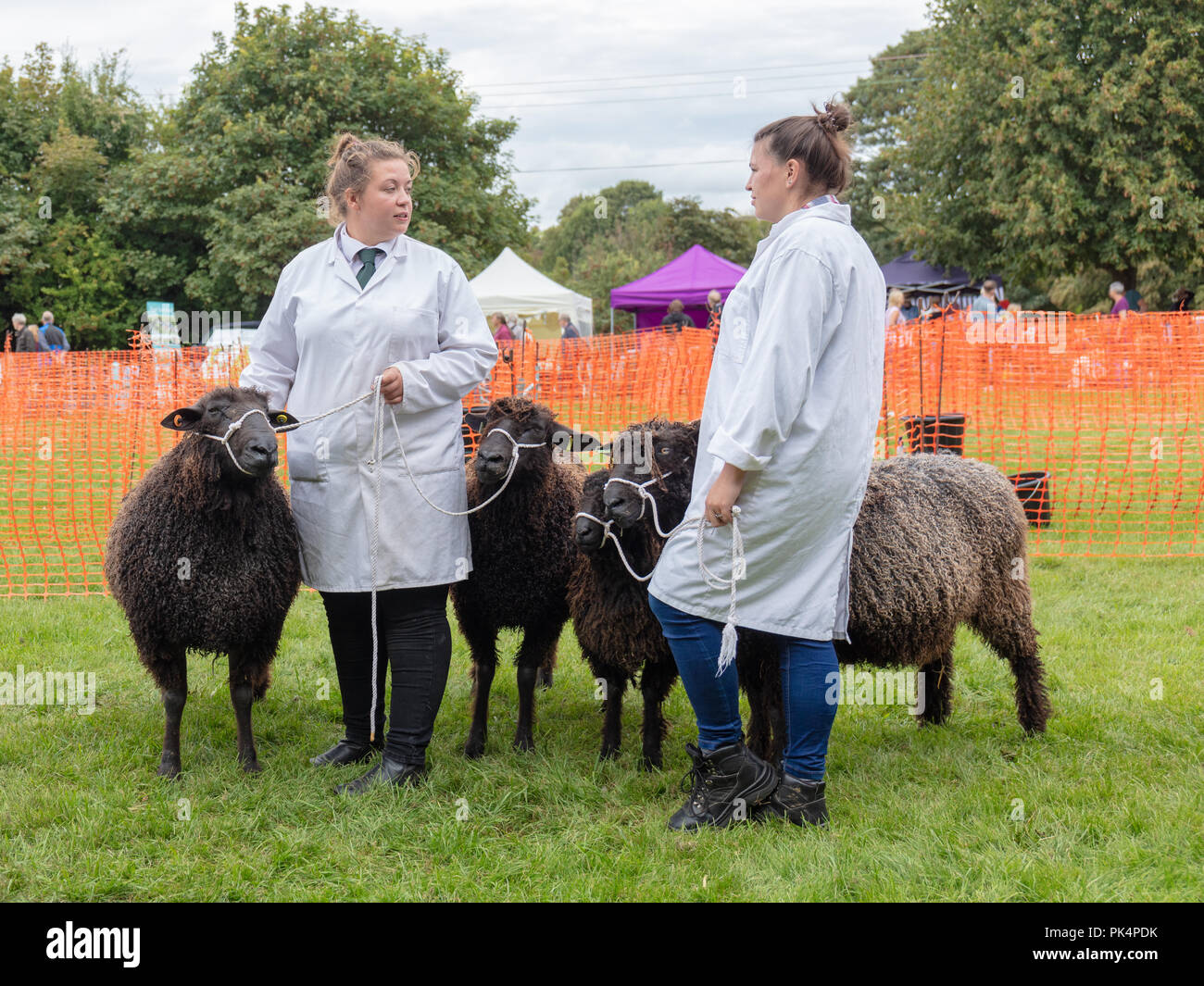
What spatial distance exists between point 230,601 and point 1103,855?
3378 millimetres

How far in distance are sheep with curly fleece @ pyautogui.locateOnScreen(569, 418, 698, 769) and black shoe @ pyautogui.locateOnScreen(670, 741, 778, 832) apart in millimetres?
715

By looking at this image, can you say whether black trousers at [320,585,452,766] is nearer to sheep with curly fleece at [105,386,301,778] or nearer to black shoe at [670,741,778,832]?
sheep with curly fleece at [105,386,301,778]

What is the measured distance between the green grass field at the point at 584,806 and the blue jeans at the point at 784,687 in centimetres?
30

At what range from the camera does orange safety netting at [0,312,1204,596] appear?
27.5 feet

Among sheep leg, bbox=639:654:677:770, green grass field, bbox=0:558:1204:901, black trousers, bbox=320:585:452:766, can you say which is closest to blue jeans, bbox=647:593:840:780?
green grass field, bbox=0:558:1204:901

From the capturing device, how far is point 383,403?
390 cm

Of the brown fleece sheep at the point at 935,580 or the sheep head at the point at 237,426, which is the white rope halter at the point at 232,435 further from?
the brown fleece sheep at the point at 935,580

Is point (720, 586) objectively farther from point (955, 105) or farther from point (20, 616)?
point (955, 105)

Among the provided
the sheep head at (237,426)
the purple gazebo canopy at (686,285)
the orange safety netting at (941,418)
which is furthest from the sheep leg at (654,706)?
the purple gazebo canopy at (686,285)

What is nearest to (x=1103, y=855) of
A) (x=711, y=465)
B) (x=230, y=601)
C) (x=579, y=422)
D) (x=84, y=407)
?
(x=711, y=465)

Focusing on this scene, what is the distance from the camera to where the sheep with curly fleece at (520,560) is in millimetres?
4602

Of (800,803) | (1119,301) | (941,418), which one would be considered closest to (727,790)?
(800,803)

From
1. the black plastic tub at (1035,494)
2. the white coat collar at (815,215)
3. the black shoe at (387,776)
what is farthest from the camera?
the black plastic tub at (1035,494)

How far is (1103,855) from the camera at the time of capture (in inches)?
130
